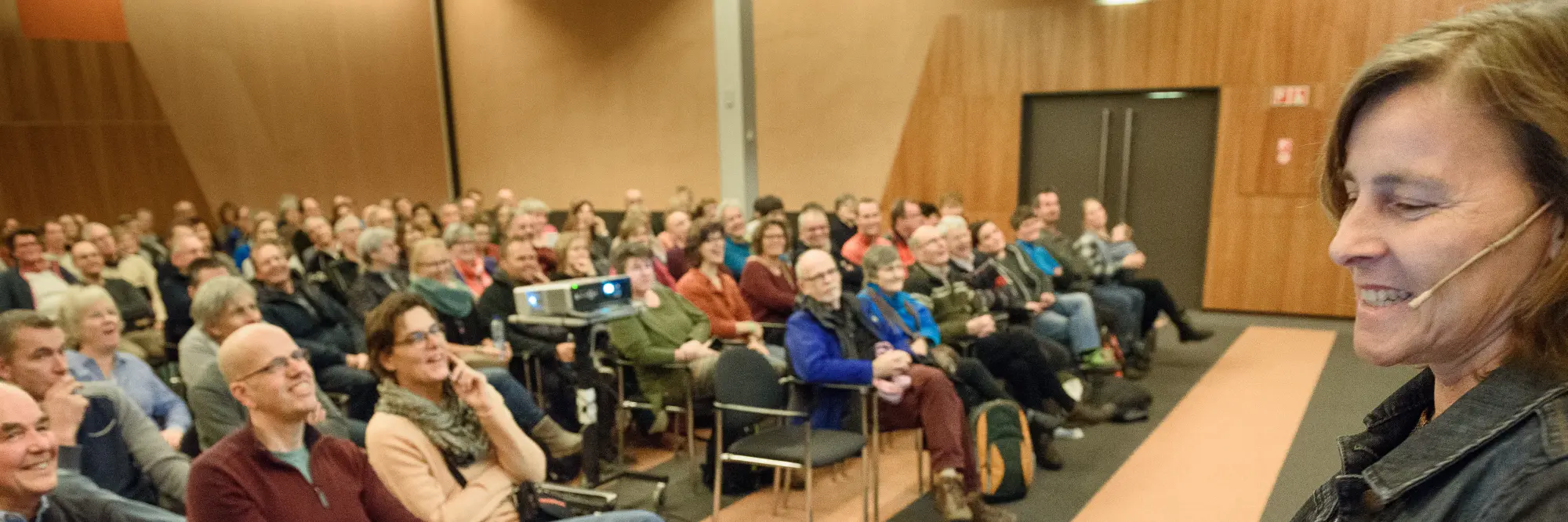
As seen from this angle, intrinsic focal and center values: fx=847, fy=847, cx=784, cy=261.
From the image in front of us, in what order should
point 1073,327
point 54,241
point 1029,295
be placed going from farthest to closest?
point 54,241 < point 1073,327 < point 1029,295

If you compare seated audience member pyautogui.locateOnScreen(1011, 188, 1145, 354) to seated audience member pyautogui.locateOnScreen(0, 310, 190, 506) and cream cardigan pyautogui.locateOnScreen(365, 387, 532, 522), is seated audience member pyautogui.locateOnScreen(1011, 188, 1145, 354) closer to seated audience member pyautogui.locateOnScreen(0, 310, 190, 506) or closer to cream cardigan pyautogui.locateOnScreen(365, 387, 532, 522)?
cream cardigan pyautogui.locateOnScreen(365, 387, 532, 522)

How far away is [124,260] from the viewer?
19.5 feet

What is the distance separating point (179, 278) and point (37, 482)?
11.6ft

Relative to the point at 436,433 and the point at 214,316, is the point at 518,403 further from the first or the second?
the point at 214,316

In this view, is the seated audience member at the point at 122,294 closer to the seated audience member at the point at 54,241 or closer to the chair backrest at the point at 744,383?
the seated audience member at the point at 54,241

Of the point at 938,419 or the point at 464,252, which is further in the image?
the point at 464,252

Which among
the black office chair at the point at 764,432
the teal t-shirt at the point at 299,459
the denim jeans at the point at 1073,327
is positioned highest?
the teal t-shirt at the point at 299,459

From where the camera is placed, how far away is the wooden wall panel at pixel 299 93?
8.96 m

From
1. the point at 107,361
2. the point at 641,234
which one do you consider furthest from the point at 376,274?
the point at 641,234

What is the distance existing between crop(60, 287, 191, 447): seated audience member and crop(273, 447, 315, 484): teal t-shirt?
4.60 ft

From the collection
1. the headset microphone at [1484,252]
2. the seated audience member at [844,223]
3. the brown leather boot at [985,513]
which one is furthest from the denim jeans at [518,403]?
the seated audience member at [844,223]

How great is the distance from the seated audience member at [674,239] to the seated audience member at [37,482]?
386 cm

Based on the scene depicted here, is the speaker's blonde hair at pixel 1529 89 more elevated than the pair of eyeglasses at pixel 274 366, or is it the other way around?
the speaker's blonde hair at pixel 1529 89

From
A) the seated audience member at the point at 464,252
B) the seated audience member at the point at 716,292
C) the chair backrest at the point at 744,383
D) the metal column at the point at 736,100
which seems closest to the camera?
the chair backrest at the point at 744,383
